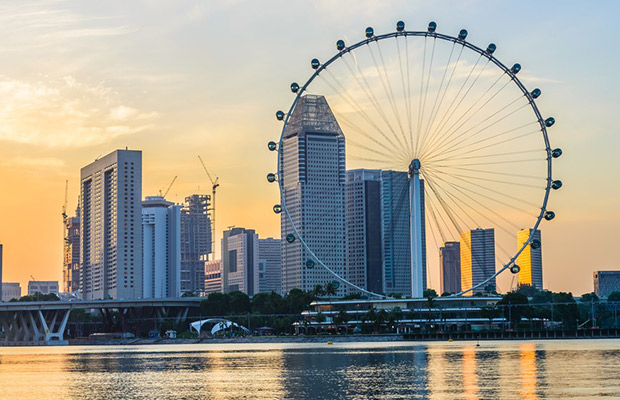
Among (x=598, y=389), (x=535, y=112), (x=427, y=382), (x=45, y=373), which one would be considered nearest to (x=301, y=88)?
(x=535, y=112)

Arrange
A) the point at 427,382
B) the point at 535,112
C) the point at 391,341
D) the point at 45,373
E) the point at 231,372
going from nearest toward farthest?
the point at 427,382
the point at 231,372
the point at 45,373
the point at 535,112
the point at 391,341

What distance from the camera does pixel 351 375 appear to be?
92.2m

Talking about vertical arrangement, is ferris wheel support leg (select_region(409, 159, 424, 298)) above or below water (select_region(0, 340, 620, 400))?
above

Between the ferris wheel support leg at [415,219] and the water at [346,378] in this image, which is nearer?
the water at [346,378]

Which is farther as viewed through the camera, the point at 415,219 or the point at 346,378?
the point at 415,219

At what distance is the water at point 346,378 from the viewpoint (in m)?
74.3

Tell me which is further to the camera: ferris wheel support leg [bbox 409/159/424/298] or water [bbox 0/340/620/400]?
ferris wheel support leg [bbox 409/159/424/298]

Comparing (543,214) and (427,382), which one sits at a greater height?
(543,214)

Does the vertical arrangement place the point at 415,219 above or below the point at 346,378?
above

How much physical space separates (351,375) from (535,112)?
55353mm

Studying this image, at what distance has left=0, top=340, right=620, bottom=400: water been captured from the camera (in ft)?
244

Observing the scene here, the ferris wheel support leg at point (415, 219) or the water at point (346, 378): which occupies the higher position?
the ferris wheel support leg at point (415, 219)

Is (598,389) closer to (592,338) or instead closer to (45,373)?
(45,373)

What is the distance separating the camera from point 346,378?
293 ft
